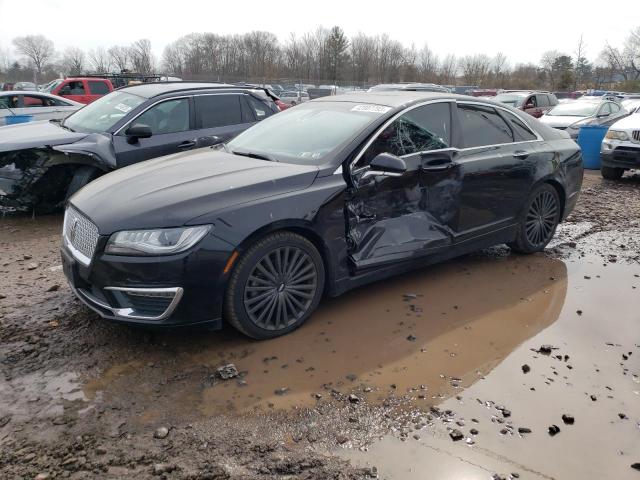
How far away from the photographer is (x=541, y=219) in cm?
538

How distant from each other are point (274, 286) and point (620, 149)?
28.7 feet

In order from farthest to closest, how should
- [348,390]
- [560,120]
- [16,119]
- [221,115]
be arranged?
1. [560,120]
2. [16,119]
3. [221,115]
4. [348,390]

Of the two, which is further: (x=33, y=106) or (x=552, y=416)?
(x=33, y=106)

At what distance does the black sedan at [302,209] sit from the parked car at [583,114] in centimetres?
954

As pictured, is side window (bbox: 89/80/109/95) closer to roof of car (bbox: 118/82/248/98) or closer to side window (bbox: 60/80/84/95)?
side window (bbox: 60/80/84/95)

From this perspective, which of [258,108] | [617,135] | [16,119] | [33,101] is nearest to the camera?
[258,108]

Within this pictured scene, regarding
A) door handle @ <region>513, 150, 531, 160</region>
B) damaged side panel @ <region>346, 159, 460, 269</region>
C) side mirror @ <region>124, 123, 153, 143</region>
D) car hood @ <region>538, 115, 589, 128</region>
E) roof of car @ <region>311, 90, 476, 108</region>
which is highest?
roof of car @ <region>311, 90, 476, 108</region>

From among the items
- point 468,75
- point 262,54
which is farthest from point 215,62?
point 468,75

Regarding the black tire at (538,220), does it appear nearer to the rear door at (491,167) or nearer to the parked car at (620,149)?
the rear door at (491,167)

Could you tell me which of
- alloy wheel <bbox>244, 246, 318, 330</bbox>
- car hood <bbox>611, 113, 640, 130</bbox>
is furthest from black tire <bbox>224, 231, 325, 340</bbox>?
car hood <bbox>611, 113, 640, 130</bbox>

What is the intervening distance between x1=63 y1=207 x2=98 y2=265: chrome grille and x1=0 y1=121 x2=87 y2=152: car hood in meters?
2.90

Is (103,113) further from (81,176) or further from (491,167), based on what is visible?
(491,167)

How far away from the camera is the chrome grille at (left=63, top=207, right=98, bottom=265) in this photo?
130 inches

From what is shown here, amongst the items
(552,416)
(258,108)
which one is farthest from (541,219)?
(258,108)
